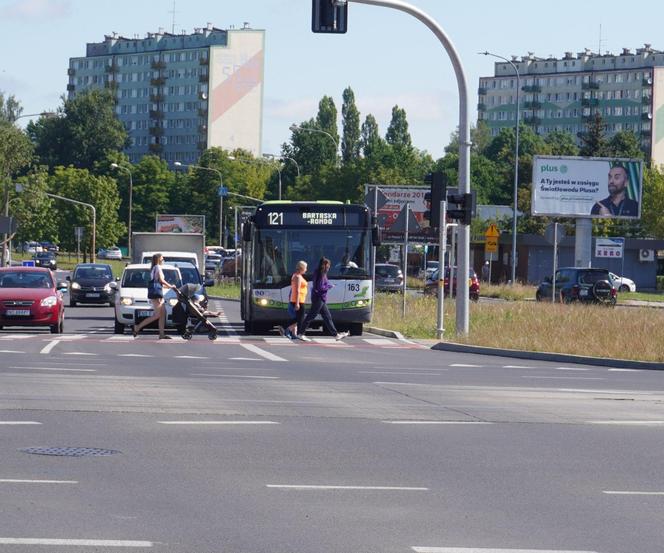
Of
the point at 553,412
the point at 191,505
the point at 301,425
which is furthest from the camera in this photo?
the point at 553,412

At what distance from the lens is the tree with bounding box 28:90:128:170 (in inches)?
6821

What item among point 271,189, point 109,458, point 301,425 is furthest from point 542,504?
point 271,189

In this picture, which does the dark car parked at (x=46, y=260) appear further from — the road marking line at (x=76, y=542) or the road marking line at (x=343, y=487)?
the road marking line at (x=76, y=542)

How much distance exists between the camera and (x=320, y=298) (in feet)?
105

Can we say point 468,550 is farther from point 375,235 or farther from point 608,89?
point 608,89

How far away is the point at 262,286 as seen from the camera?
113 feet

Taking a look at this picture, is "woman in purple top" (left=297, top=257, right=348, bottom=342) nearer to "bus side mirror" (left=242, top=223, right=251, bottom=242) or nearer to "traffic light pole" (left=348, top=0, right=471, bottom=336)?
"bus side mirror" (left=242, top=223, right=251, bottom=242)

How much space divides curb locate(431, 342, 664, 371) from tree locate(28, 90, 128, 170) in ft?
474

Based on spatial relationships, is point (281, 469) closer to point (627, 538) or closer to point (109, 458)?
point (109, 458)

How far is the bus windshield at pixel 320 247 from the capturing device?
114ft

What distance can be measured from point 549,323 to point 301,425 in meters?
20.3

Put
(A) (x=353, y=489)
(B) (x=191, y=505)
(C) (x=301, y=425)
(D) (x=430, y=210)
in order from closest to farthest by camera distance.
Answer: (B) (x=191, y=505)
(A) (x=353, y=489)
(C) (x=301, y=425)
(D) (x=430, y=210)

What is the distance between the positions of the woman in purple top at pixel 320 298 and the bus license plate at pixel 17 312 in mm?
5954

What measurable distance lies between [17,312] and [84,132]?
5584 inches
